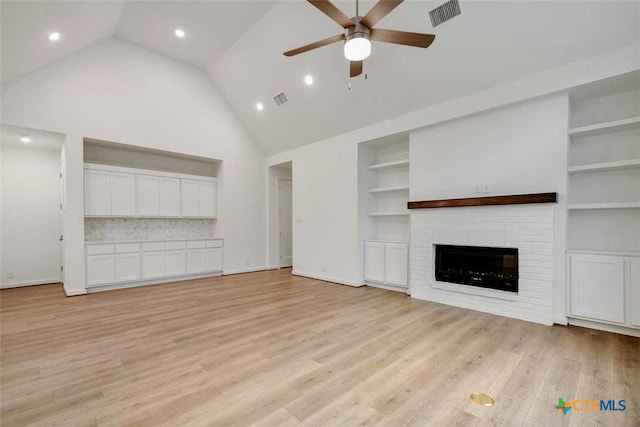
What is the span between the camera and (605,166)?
10.7ft

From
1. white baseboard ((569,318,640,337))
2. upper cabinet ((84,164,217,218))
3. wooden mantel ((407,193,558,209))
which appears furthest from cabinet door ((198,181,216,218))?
white baseboard ((569,318,640,337))

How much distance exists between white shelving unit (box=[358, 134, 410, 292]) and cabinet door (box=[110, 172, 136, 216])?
455 centimetres

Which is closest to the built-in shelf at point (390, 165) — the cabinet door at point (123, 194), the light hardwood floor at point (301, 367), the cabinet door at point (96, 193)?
the light hardwood floor at point (301, 367)

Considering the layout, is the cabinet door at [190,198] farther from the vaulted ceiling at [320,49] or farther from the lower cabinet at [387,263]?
the lower cabinet at [387,263]

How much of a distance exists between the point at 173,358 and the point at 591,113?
554 centimetres

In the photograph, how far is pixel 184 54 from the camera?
6.00 meters

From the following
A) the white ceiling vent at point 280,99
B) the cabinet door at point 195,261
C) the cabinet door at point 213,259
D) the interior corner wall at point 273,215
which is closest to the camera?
the white ceiling vent at point 280,99

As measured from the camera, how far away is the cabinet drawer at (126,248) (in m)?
5.45

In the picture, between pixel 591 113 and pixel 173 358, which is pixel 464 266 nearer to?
pixel 591 113

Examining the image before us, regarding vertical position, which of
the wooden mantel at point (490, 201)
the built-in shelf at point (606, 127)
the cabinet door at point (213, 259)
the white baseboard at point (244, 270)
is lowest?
the white baseboard at point (244, 270)

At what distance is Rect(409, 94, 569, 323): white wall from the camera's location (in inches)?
136

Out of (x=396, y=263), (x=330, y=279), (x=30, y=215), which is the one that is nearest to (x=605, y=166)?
Answer: (x=396, y=263)

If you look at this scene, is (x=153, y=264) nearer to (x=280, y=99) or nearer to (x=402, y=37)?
(x=280, y=99)

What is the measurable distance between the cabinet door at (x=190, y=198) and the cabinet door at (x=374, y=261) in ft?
13.1
